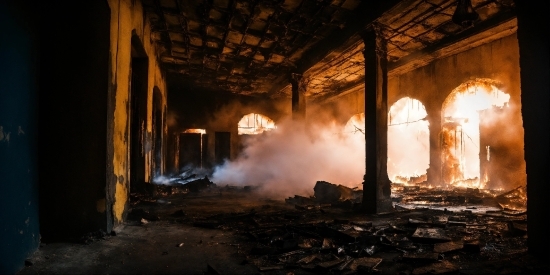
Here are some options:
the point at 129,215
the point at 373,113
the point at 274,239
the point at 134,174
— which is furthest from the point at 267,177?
the point at 274,239

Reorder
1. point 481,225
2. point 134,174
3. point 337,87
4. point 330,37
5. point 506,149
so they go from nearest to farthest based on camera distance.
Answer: point 481,225, point 134,174, point 330,37, point 506,149, point 337,87

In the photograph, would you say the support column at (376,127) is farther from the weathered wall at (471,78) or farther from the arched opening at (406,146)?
the arched opening at (406,146)

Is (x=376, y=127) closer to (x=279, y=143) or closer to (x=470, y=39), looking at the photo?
(x=470, y=39)

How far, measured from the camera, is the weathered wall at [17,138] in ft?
10.6

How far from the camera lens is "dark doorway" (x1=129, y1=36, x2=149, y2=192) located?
8.67m

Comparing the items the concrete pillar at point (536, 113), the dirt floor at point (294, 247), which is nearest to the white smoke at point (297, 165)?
the dirt floor at point (294, 247)

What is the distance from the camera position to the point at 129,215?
6.18 m

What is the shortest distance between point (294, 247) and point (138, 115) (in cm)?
650

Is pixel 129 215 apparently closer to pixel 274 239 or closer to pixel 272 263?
pixel 274 239

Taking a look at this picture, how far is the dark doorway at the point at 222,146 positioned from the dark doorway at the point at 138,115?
10349 millimetres

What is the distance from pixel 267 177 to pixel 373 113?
8159 mm

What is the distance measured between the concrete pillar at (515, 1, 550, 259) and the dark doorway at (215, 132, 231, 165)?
1695 cm

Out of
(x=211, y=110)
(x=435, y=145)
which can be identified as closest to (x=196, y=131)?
(x=211, y=110)

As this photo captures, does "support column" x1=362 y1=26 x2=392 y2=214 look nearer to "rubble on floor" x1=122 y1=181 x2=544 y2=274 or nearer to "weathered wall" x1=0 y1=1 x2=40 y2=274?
"rubble on floor" x1=122 y1=181 x2=544 y2=274
